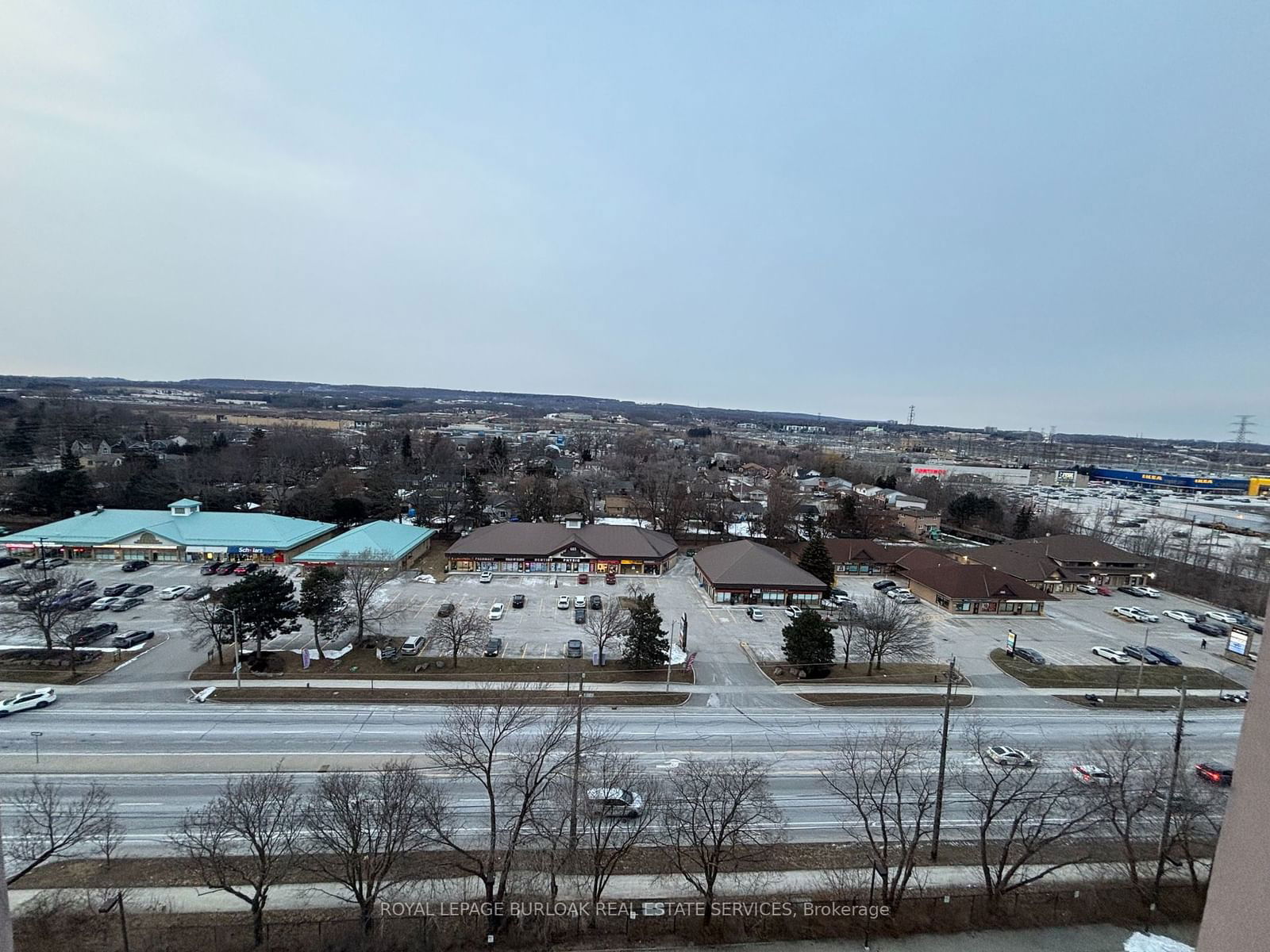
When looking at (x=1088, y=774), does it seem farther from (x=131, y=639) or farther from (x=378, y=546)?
(x=378, y=546)

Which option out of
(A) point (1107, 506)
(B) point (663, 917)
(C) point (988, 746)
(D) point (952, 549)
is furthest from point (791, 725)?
(A) point (1107, 506)

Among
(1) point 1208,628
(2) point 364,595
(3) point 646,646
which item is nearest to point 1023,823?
(3) point 646,646

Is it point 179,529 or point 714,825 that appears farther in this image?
point 179,529

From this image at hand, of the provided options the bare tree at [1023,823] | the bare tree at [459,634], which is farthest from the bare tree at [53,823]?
the bare tree at [1023,823]

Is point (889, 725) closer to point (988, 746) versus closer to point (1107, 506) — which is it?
point (988, 746)

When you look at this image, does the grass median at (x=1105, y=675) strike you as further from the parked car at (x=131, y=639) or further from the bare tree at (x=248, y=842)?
the parked car at (x=131, y=639)

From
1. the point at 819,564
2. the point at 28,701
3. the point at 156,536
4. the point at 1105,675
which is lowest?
the point at 28,701

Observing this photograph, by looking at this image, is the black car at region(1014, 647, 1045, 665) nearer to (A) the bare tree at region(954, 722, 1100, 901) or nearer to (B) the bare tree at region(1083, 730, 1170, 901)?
(B) the bare tree at region(1083, 730, 1170, 901)
